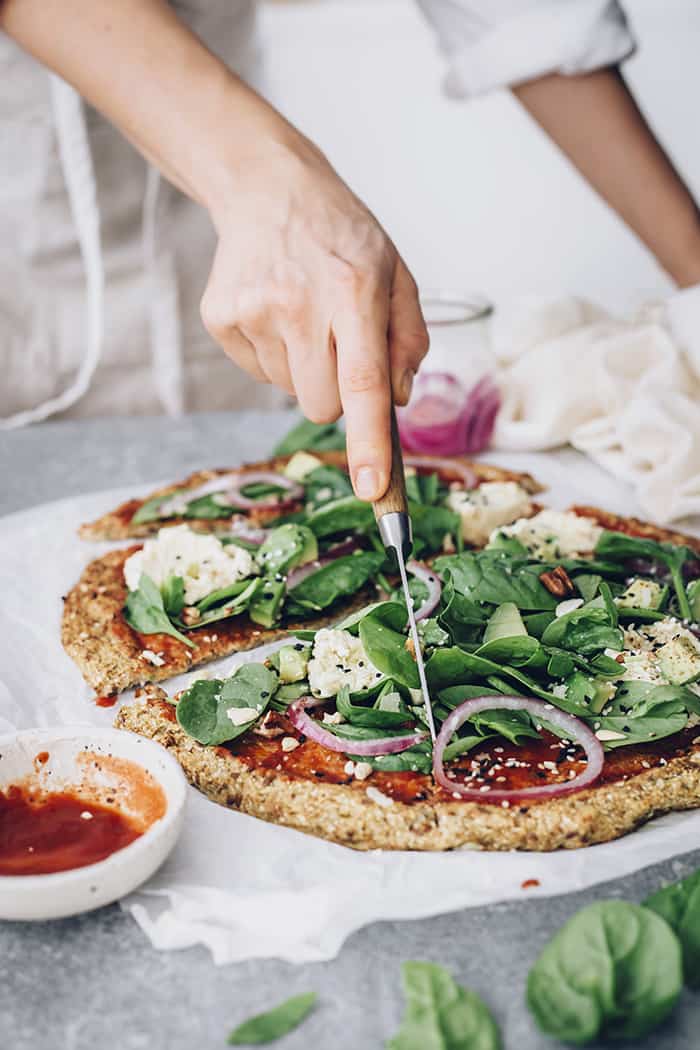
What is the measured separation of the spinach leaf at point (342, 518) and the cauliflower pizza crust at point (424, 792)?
78 cm

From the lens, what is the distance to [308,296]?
2.29 metres

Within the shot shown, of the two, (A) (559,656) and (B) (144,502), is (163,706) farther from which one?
(B) (144,502)

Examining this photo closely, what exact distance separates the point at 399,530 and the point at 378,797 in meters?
0.47

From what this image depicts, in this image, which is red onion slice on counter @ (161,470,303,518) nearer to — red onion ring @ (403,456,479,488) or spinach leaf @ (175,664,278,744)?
red onion ring @ (403,456,479,488)

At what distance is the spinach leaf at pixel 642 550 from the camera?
269 centimetres

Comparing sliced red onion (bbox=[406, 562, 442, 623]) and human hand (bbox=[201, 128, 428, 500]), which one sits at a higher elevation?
human hand (bbox=[201, 128, 428, 500])

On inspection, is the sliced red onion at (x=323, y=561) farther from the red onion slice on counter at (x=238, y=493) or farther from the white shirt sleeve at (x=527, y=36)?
the white shirt sleeve at (x=527, y=36)

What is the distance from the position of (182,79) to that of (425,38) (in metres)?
5.46

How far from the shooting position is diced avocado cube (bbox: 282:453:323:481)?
332 centimetres

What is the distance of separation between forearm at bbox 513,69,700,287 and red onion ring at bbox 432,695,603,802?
222cm

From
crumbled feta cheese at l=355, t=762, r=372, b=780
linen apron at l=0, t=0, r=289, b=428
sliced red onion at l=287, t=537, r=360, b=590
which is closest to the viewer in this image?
crumbled feta cheese at l=355, t=762, r=372, b=780

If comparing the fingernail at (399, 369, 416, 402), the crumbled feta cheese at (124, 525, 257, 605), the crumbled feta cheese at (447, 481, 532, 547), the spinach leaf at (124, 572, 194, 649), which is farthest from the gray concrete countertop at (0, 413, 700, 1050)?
the crumbled feta cheese at (447, 481, 532, 547)

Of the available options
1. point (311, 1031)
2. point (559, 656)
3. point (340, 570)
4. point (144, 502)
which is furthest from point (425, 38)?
point (311, 1031)

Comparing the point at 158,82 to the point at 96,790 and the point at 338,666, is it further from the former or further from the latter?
the point at 96,790
